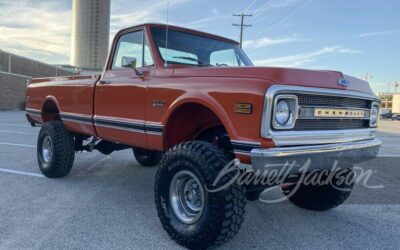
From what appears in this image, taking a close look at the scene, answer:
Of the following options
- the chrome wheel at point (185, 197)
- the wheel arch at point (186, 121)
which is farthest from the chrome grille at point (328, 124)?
the chrome wheel at point (185, 197)

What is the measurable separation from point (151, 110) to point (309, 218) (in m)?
2.17

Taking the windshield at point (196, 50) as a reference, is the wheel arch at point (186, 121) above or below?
below

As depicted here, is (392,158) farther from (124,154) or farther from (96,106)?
(96,106)

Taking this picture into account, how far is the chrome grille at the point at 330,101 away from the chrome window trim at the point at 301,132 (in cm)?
4

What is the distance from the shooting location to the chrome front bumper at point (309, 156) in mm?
3072

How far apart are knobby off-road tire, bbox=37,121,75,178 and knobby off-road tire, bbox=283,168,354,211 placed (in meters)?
3.21

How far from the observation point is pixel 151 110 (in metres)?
4.29

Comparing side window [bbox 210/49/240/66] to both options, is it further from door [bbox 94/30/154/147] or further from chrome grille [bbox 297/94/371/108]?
chrome grille [bbox 297/94/371/108]

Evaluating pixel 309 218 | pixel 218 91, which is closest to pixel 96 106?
pixel 218 91

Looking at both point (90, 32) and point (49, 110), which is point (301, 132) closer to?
Answer: point (49, 110)

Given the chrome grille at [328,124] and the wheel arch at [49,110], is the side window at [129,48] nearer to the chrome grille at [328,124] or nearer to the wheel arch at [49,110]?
the wheel arch at [49,110]

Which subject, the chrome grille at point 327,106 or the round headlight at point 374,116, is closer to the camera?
the chrome grille at point 327,106

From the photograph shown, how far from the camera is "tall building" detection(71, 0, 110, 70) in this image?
29.9 ft

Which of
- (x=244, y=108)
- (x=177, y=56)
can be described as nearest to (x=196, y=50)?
(x=177, y=56)
